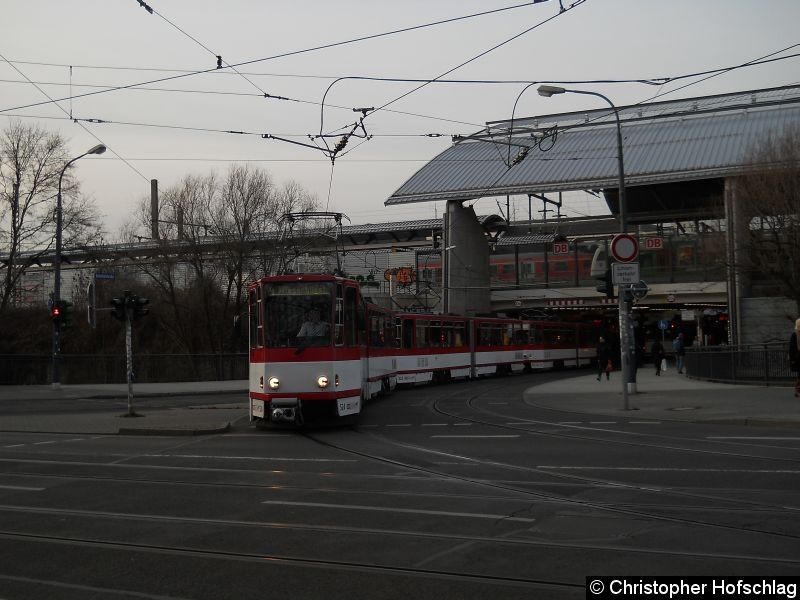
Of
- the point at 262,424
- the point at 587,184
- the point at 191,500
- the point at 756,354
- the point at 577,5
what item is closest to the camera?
the point at 191,500

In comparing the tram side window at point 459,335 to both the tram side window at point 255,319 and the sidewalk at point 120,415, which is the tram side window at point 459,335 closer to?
the sidewalk at point 120,415

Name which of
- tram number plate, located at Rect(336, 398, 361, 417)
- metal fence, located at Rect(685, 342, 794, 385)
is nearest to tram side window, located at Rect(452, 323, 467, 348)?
metal fence, located at Rect(685, 342, 794, 385)

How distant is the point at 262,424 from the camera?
2095 centimetres

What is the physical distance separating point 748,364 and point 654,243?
26.8m

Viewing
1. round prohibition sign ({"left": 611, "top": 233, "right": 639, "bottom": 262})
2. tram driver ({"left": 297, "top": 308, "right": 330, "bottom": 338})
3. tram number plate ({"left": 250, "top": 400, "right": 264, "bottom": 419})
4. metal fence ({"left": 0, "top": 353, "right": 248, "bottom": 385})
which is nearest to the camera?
tram driver ({"left": 297, "top": 308, "right": 330, "bottom": 338})

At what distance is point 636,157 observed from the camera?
1930 inches

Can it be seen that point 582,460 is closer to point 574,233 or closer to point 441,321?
point 441,321

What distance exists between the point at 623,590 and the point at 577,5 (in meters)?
15.1

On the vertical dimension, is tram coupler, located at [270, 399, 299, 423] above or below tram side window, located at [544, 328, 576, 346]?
below

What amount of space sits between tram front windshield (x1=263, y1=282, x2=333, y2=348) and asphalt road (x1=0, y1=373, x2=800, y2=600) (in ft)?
8.00

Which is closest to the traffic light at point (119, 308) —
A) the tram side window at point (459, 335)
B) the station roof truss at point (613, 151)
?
the tram side window at point (459, 335)

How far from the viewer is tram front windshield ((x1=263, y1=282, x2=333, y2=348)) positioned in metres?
18.4

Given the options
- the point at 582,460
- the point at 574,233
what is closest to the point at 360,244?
the point at 574,233

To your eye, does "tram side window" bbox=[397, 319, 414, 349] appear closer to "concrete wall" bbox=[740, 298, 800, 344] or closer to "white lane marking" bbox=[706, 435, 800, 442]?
"concrete wall" bbox=[740, 298, 800, 344]
